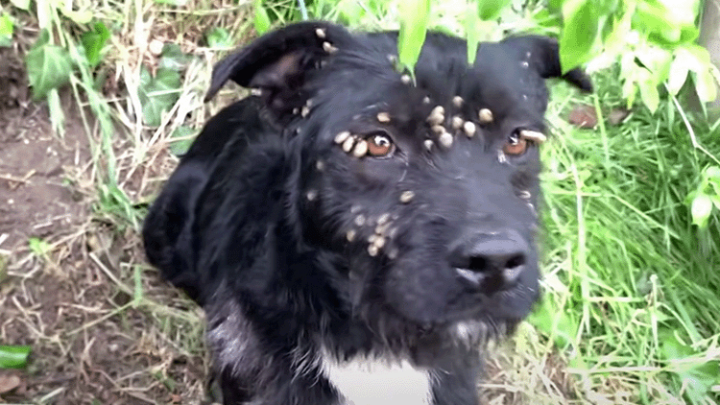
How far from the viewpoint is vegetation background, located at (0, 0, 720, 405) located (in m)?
3.11

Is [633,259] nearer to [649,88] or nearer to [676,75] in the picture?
[649,88]

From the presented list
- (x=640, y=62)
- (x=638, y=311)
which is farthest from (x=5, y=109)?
(x=638, y=311)

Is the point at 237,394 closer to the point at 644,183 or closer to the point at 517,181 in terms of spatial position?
the point at 517,181

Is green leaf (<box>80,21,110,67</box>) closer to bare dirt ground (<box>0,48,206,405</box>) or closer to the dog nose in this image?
bare dirt ground (<box>0,48,206,405</box>)

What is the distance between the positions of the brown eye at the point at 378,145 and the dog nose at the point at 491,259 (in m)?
0.33

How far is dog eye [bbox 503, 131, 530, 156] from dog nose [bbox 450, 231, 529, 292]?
333 mm

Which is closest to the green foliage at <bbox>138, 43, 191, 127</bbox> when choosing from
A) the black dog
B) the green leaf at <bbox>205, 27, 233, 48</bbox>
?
the green leaf at <bbox>205, 27, 233, 48</bbox>

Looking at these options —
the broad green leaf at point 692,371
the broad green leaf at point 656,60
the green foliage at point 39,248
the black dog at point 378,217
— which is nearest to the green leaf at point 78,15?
the green foliage at point 39,248

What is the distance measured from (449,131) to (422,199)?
0.19m

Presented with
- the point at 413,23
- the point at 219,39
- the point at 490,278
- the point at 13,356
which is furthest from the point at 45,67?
the point at 413,23

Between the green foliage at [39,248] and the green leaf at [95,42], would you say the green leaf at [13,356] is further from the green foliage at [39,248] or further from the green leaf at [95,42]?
the green leaf at [95,42]

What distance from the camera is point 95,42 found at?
11.3ft

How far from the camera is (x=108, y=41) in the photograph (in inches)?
138

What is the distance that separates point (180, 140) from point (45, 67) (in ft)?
1.99
